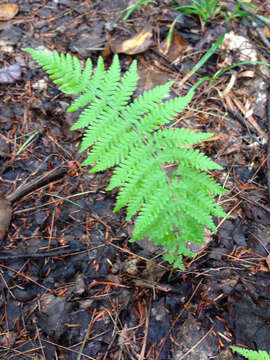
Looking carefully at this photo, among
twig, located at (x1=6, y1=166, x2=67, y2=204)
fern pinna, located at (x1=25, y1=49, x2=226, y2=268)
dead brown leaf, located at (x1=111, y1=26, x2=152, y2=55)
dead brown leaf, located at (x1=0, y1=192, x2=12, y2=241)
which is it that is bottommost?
dead brown leaf, located at (x1=0, y1=192, x2=12, y2=241)

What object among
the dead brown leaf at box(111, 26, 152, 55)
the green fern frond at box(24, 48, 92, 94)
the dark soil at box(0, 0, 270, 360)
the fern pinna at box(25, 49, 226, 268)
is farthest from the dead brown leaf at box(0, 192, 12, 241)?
the dead brown leaf at box(111, 26, 152, 55)

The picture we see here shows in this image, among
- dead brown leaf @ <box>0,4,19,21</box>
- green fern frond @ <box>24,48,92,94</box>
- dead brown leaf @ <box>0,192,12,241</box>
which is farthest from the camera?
dead brown leaf @ <box>0,4,19,21</box>

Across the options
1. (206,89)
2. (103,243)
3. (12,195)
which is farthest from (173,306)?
(206,89)

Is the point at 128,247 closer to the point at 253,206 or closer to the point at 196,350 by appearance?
the point at 196,350

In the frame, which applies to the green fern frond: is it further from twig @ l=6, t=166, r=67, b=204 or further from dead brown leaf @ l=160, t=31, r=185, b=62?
dead brown leaf @ l=160, t=31, r=185, b=62

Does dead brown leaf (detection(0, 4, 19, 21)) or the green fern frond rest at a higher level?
the green fern frond

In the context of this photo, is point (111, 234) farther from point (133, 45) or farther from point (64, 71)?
point (133, 45)

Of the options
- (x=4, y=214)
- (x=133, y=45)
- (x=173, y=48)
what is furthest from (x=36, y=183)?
(x=173, y=48)
